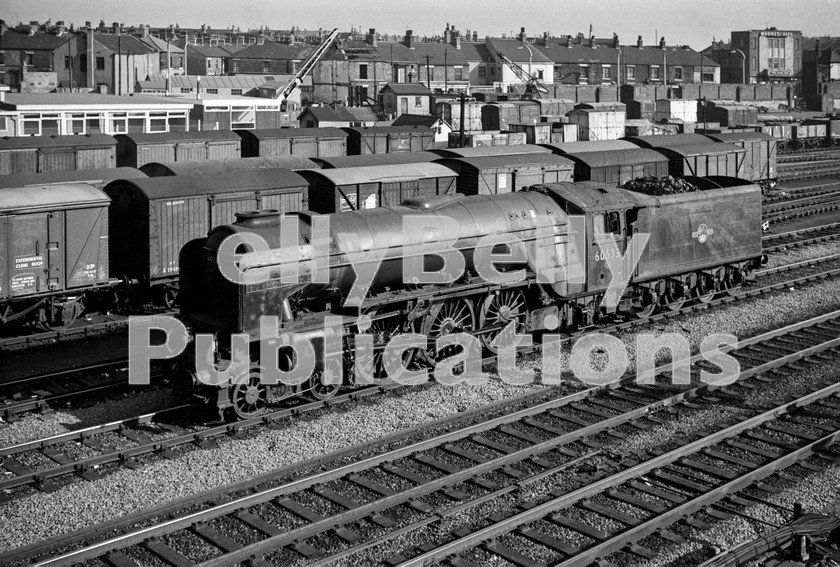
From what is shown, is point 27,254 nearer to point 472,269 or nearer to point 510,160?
point 472,269

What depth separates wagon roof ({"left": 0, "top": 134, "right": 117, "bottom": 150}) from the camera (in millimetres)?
29242

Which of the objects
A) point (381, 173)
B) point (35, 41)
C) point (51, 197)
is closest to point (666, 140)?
point (381, 173)

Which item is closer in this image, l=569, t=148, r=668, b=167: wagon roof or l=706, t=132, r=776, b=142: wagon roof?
l=569, t=148, r=668, b=167: wagon roof

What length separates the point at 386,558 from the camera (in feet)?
32.2

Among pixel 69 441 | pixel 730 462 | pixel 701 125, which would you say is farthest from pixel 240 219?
pixel 701 125

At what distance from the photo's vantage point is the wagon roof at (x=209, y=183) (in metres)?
20.7

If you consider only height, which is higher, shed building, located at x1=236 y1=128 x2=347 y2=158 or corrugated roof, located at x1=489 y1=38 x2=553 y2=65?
corrugated roof, located at x1=489 y1=38 x2=553 y2=65

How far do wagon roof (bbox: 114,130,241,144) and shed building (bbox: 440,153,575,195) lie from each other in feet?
33.5

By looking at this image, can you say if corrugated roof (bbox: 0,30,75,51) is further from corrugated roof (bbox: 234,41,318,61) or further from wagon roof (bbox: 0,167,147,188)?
wagon roof (bbox: 0,167,147,188)

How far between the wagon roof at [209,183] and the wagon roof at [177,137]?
11.3 m

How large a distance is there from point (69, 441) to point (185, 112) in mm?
33098

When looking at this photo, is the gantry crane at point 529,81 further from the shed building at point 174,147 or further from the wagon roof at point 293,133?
the shed building at point 174,147

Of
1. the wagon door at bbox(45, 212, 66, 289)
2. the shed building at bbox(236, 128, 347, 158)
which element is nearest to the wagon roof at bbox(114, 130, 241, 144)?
the shed building at bbox(236, 128, 347, 158)

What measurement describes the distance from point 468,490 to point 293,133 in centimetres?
2687
